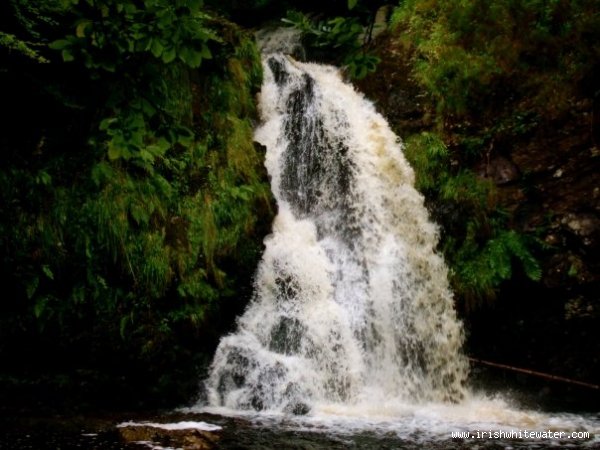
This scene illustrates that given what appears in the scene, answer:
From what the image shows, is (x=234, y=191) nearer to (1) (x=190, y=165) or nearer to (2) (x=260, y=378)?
(1) (x=190, y=165)

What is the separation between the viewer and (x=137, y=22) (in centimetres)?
209

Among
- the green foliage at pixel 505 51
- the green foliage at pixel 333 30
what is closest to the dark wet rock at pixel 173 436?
the green foliage at pixel 333 30

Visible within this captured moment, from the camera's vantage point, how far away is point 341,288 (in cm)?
714

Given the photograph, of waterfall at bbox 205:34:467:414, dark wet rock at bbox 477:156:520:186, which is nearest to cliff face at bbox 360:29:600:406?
dark wet rock at bbox 477:156:520:186

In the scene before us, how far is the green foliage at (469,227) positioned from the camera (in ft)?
22.3

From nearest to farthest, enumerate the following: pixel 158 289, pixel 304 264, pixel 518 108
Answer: pixel 158 289 → pixel 304 264 → pixel 518 108

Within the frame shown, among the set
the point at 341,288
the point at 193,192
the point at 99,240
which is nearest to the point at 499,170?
the point at 341,288

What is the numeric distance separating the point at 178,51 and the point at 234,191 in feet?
16.6

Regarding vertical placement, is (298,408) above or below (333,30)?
below

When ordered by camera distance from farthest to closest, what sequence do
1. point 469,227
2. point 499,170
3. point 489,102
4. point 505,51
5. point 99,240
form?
point 505,51
point 489,102
point 499,170
point 469,227
point 99,240

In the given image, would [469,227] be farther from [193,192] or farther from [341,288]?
[193,192]

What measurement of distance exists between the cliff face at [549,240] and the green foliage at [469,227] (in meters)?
0.09

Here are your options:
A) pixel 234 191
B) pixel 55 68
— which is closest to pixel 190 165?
pixel 234 191

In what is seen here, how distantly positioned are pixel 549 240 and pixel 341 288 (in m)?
3.15
